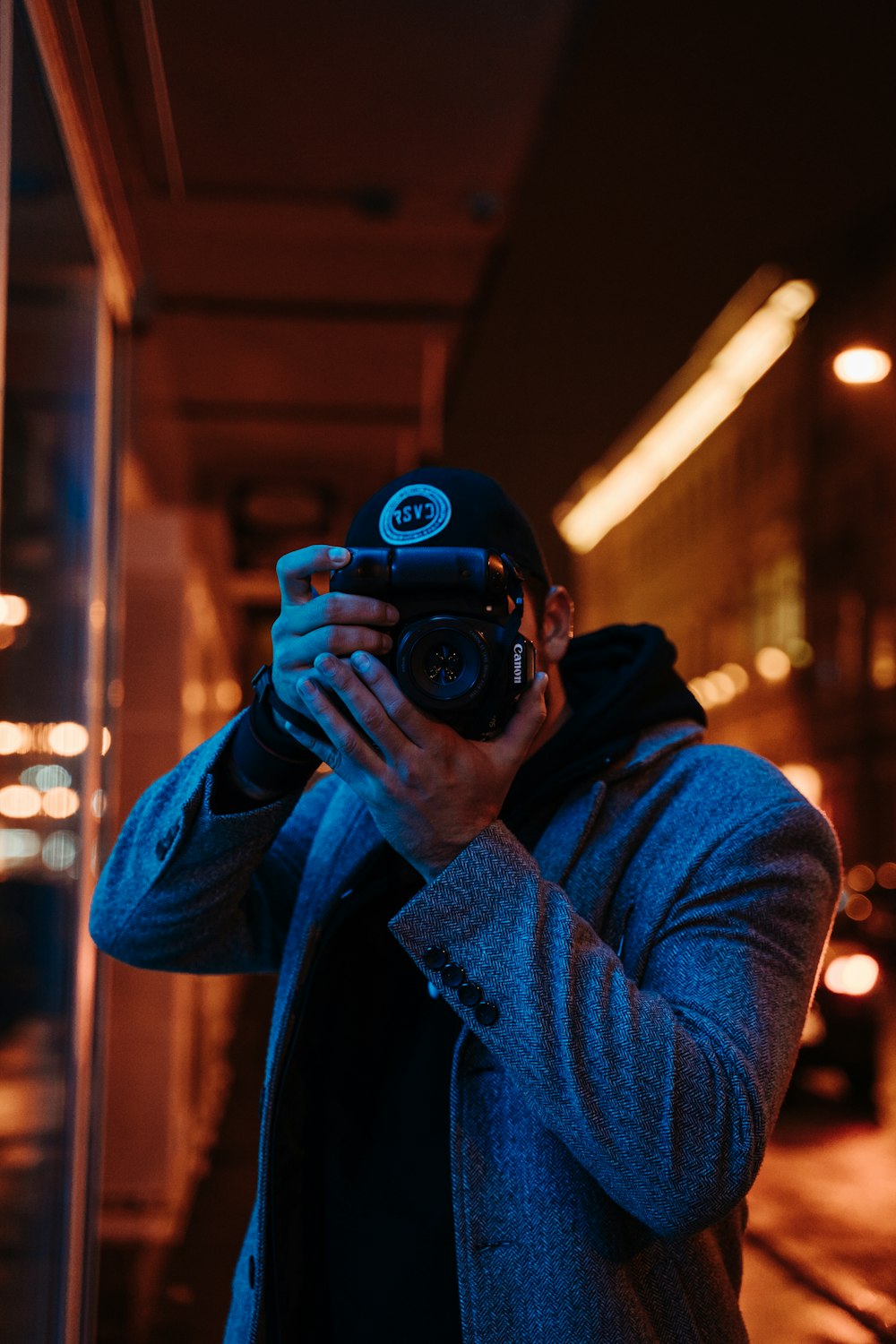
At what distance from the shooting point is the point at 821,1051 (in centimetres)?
877

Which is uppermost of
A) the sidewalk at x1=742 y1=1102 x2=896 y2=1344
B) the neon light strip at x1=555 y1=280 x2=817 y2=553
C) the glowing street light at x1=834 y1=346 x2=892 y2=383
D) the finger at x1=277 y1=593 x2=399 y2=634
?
the neon light strip at x1=555 y1=280 x2=817 y2=553

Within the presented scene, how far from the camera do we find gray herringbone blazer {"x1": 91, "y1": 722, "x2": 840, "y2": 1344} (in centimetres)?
133

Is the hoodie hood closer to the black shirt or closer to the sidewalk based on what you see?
the black shirt

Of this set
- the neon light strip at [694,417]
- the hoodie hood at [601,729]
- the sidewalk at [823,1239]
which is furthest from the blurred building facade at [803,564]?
the hoodie hood at [601,729]

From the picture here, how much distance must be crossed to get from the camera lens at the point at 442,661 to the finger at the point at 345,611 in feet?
0.11

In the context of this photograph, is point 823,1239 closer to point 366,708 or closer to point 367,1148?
point 367,1148

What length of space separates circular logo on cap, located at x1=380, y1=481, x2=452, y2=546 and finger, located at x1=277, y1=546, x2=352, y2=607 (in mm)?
75

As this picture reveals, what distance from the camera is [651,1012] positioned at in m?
Answer: 1.34

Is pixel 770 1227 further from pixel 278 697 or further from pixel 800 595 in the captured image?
pixel 800 595

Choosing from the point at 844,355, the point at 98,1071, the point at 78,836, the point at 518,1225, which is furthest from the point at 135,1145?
the point at 844,355

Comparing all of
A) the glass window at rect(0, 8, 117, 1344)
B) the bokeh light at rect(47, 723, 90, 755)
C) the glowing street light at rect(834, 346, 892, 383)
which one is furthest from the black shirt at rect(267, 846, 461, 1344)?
the glowing street light at rect(834, 346, 892, 383)

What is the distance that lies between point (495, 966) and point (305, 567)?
490mm

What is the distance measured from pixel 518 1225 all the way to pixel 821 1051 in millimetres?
7888

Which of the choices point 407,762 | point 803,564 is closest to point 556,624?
point 407,762
